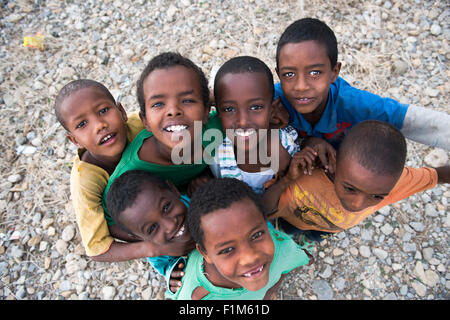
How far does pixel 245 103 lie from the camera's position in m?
1.55

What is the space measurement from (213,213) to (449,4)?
3253mm

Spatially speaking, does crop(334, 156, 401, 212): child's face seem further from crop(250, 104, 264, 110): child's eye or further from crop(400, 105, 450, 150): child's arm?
crop(400, 105, 450, 150): child's arm

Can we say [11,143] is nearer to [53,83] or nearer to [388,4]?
[53,83]

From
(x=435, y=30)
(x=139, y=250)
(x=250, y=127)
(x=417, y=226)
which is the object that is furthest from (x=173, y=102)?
(x=435, y=30)

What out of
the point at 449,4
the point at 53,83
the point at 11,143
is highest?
the point at 449,4

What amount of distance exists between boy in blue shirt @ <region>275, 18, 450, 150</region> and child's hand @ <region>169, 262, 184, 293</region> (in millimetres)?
1147

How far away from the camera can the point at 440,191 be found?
7.43 feet

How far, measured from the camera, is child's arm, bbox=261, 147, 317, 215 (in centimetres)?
153

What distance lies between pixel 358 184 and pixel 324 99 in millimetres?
657

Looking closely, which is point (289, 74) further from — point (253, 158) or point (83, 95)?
point (83, 95)

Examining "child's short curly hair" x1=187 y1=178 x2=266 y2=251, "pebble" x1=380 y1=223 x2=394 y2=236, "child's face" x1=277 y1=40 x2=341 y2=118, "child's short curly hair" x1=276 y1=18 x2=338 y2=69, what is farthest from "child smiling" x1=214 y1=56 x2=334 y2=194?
"pebble" x1=380 y1=223 x2=394 y2=236

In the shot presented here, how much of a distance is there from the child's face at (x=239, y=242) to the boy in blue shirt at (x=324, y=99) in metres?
0.74

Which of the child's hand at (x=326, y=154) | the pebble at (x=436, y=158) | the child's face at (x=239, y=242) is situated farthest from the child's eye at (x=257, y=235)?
the pebble at (x=436, y=158)
